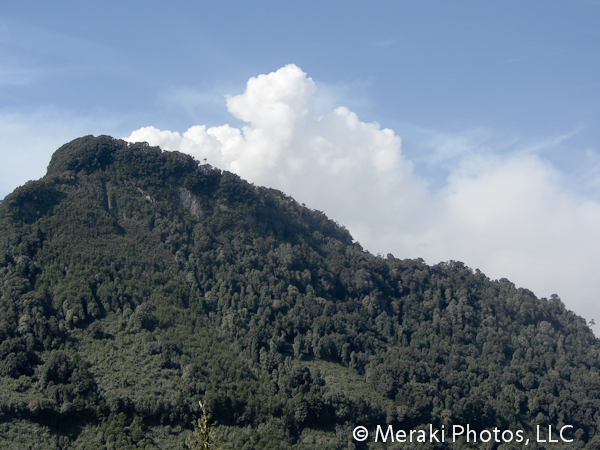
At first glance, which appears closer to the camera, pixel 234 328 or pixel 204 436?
pixel 204 436

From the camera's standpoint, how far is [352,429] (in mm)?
67062

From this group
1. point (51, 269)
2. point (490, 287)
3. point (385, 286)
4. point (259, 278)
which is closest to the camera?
point (51, 269)

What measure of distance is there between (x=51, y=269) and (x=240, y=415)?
34.9 m

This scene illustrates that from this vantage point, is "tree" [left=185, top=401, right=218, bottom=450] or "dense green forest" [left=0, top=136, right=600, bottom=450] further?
"dense green forest" [left=0, top=136, right=600, bottom=450]

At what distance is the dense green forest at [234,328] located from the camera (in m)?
62.6

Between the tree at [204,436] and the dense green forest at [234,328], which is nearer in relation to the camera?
the tree at [204,436]

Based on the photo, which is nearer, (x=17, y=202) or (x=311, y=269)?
(x=17, y=202)

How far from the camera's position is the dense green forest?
62594mm

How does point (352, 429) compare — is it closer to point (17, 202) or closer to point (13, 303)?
point (13, 303)

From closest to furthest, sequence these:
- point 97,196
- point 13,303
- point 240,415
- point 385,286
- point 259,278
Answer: point 240,415
point 13,303
point 259,278
point 97,196
point 385,286

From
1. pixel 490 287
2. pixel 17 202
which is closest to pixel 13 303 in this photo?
pixel 17 202

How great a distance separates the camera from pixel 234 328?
79812mm

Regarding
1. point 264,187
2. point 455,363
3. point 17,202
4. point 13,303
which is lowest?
point 455,363

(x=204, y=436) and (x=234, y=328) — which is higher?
(x=234, y=328)
